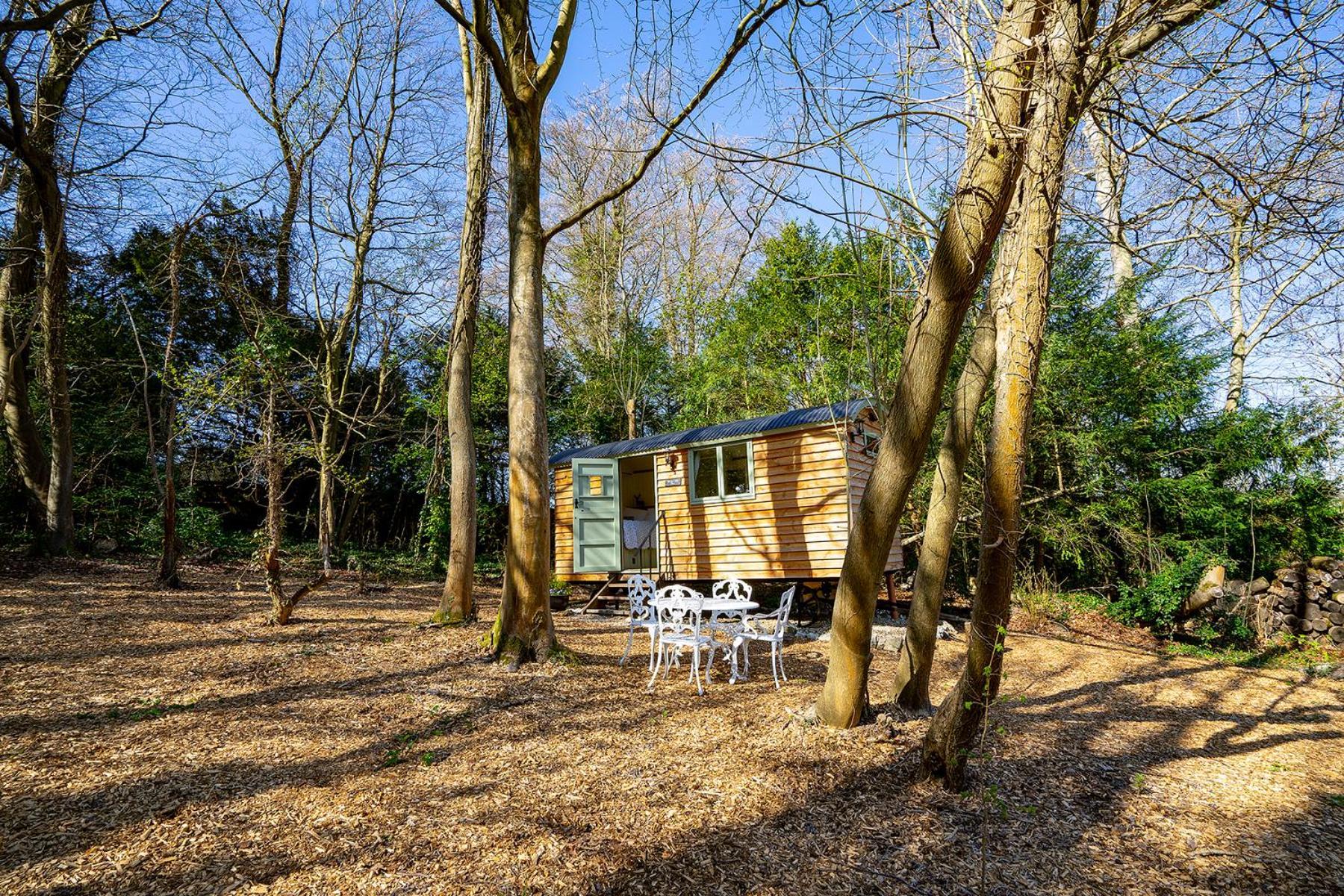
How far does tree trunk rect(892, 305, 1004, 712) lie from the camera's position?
4016 millimetres

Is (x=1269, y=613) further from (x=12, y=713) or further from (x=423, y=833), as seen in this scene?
(x=12, y=713)

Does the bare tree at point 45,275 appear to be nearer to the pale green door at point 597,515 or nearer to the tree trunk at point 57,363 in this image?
the tree trunk at point 57,363

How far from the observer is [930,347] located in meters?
3.46

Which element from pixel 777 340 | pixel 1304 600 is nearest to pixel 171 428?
pixel 777 340

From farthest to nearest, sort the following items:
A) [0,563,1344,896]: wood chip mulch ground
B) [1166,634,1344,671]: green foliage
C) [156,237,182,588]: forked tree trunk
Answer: [1166,634,1344,671]: green foliage, [156,237,182,588]: forked tree trunk, [0,563,1344,896]: wood chip mulch ground

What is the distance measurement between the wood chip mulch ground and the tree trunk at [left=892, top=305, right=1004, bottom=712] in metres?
0.50

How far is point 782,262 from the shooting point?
45.3ft

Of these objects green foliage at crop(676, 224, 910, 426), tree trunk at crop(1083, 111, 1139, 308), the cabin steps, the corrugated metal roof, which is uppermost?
green foliage at crop(676, 224, 910, 426)

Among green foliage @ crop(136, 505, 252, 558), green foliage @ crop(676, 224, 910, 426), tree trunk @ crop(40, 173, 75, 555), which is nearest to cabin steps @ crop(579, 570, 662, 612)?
green foliage @ crop(676, 224, 910, 426)

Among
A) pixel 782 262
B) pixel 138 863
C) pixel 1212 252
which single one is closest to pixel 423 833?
pixel 138 863

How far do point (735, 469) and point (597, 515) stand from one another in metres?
A: 2.32

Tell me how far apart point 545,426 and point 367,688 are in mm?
2395

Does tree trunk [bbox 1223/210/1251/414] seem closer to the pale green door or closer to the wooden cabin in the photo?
the wooden cabin

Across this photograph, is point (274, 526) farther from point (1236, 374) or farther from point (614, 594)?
point (1236, 374)
